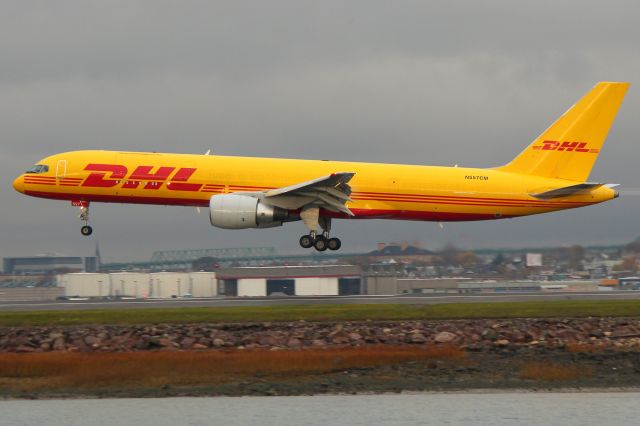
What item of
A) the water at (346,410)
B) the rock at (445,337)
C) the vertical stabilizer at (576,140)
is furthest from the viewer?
the vertical stabilizer at (576,140)

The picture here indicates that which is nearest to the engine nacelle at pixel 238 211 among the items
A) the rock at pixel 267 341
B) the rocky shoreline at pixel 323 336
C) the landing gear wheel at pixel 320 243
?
the landing gear wheel at pixel 320 243

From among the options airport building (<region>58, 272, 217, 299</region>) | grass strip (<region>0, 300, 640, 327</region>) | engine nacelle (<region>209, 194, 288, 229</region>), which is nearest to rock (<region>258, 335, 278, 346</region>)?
grass strip (<region>0, 300, 640, 327</region>)

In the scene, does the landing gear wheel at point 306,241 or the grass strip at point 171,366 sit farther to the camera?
the landing gear wheel at point 306,241

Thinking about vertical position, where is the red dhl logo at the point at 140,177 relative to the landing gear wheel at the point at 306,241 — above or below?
above

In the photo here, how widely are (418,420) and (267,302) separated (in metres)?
17.6

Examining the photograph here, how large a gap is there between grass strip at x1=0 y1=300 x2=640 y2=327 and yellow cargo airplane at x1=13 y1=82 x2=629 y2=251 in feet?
28.3

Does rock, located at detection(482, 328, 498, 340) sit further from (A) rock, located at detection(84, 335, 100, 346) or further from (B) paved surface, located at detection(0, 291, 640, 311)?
(A) rock, located at detection(84, 335, 100, 346)

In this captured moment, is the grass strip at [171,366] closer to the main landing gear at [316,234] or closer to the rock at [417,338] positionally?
the rock at [417,338]

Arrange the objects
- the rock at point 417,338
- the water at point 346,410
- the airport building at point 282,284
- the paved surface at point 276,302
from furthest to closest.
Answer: the airport building at point 282,284 → the paved surface at point 276,302 → the rock at point 417,338 → the water at point 346,410

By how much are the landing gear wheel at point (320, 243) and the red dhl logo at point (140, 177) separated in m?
6.78

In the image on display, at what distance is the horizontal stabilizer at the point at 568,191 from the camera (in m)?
55.9

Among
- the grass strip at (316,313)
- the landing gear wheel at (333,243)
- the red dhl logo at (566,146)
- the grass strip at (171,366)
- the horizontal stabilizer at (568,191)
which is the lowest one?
the grass strip at (171,366)

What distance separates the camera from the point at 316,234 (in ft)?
191

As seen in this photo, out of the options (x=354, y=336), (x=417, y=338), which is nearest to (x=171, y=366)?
(x=354, y=336)
